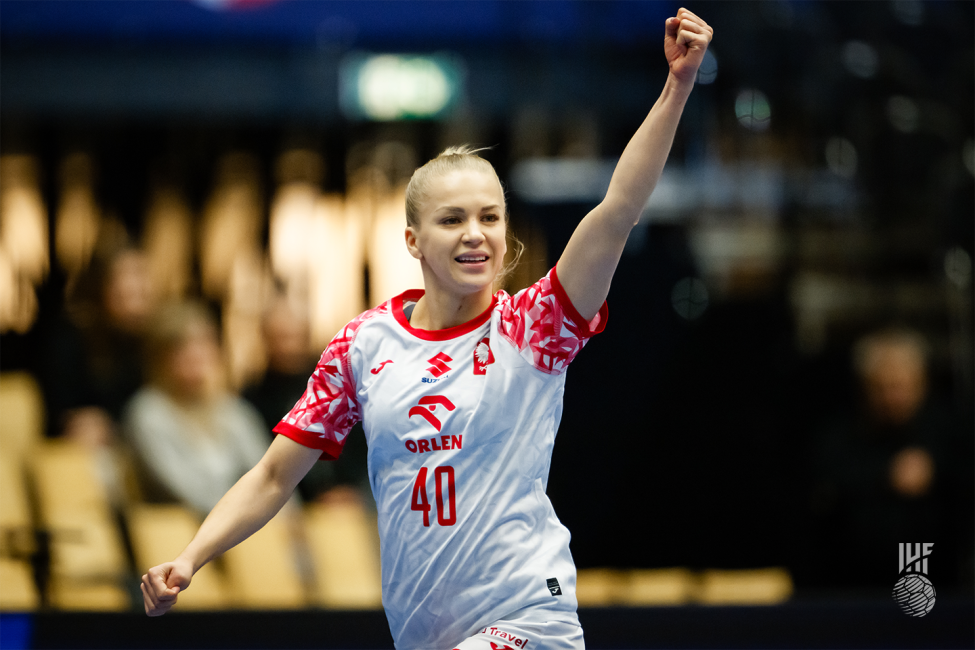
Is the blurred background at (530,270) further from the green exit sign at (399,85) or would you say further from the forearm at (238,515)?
the forearm at (238,515)

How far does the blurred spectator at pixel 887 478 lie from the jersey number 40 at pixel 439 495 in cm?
255

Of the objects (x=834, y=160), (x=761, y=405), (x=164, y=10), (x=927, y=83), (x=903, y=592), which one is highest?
(x=164, y=10)

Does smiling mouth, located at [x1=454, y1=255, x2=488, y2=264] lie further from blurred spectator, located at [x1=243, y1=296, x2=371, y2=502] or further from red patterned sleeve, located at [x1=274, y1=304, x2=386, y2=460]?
blurred spectator, located at [x1=243, y1=296, x2=371, y2=502]

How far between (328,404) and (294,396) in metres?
2.57

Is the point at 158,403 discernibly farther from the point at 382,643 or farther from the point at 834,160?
the point at 834,160

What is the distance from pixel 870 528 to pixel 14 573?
10.7 ft

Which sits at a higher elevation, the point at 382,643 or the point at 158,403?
the point at 158,403

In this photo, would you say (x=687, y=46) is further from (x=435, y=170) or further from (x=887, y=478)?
(x=887, y=478)

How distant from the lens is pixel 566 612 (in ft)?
5.97

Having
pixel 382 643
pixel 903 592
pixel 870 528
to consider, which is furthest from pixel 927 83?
pixel 382 643

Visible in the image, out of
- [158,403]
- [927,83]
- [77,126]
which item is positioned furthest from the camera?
[77,126]

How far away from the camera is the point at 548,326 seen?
1800mm

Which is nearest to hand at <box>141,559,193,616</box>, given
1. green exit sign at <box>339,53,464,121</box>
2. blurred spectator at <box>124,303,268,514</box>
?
blurred spectator at <box>124,303,268,514</box>

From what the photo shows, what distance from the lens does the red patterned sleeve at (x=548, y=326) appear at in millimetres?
1782
